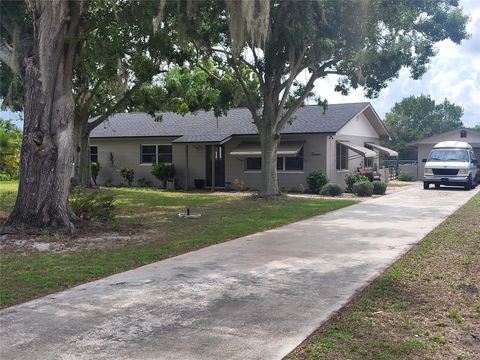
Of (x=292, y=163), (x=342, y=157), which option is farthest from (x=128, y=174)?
(x=342, y=157)

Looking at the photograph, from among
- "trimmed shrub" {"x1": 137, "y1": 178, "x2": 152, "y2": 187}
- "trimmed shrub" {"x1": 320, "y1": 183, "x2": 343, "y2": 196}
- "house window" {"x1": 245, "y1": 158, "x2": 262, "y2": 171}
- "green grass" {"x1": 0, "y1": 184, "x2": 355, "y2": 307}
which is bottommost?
"green grass" {"x1": 0, "y1": 184, "x2": 355, "y2": 307}

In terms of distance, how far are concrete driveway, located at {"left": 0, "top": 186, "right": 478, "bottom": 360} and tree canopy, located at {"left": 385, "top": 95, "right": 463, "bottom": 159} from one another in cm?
5365

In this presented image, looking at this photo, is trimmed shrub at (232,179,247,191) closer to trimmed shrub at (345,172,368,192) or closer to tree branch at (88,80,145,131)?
trimmed shrub at (345,172,368,192)

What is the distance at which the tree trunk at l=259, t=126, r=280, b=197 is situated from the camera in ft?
61.6

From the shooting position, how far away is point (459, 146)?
25.3m

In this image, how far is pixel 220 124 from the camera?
1030 inches

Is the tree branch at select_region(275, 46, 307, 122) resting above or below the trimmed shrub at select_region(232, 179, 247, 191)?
above

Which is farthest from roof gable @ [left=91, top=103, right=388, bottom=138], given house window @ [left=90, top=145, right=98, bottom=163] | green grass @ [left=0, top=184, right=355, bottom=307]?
green grass @ [left=0, top=184, right=355, bottom=307]

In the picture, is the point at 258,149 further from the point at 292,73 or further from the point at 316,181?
the point at 292,73

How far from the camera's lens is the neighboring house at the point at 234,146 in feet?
77.1

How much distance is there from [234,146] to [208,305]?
64.3 feet

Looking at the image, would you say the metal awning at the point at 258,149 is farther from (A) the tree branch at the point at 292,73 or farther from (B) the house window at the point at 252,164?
(A) the tree branch at the point at 292,73

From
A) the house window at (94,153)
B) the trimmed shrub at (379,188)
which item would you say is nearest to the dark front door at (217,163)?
the house window at (94,153)

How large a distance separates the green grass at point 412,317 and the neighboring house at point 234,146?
610 inches
